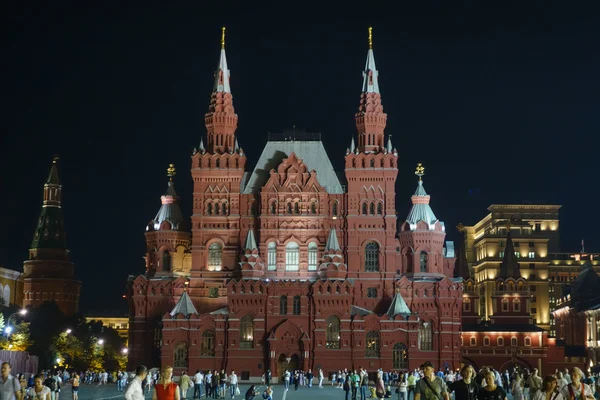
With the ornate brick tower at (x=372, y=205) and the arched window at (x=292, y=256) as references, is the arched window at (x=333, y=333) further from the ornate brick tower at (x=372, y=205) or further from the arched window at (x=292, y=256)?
the arched window at (x=292, y=256)

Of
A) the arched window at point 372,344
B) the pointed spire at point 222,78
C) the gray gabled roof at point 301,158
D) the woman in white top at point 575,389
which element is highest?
the pointed spire at point 222,78

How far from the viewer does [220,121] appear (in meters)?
104

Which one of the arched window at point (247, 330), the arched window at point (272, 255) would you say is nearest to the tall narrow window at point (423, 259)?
the arched window at point (272, 255)

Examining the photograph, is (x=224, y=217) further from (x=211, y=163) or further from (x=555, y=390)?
(x=555, y=390)

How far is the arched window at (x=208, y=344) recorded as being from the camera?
3809 inches

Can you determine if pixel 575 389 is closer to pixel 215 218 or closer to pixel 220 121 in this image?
pixel 215 218

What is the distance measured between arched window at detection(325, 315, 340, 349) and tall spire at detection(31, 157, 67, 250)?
65590 millimetres

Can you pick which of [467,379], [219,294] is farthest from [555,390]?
[219,294]

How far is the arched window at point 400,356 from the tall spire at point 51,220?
7008cm

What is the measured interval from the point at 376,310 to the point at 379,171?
1445 centimetres

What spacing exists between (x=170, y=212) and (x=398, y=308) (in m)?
27.7

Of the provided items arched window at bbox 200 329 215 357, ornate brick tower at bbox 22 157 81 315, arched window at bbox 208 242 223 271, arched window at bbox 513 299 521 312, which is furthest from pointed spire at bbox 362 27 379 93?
ornate brick tower at bbox 22 157 81 315

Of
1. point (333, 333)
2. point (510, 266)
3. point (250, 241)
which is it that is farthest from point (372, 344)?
point (510, 266)

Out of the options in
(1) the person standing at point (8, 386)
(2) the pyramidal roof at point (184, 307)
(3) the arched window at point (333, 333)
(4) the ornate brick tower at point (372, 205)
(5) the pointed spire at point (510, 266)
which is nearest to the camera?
(1) the person standing at point (8, 386)
